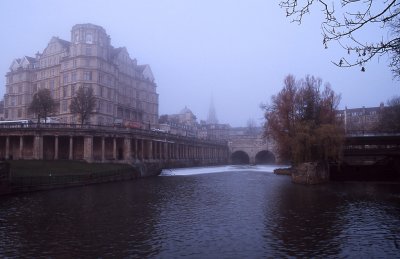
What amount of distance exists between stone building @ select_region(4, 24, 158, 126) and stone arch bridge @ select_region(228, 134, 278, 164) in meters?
33.7

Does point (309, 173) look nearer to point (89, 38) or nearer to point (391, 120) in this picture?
point (391, 120)

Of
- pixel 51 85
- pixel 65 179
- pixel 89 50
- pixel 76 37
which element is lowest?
pixel 65 179

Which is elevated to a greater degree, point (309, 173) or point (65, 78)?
point (65, 78)

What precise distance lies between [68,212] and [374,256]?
19.5 m

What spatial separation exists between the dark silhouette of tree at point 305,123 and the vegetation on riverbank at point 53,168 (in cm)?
2726

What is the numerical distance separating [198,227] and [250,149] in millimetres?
120003

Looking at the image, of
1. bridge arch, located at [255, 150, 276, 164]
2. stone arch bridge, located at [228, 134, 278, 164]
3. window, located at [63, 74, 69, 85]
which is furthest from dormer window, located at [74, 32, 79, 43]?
bridge arch, located at [255, 150, 276, 164]

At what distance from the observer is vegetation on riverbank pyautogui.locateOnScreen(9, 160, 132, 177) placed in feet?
154

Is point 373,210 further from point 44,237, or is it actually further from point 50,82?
point 50,82

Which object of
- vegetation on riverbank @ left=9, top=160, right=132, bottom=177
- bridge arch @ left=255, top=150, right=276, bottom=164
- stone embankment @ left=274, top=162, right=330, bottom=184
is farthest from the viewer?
bridge arch @ left=255, top=150, right=276, bottom=164

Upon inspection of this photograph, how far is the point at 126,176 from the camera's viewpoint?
58.0 metres

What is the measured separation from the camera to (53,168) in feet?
175

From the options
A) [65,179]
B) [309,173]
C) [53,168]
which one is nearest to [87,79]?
[53,168]

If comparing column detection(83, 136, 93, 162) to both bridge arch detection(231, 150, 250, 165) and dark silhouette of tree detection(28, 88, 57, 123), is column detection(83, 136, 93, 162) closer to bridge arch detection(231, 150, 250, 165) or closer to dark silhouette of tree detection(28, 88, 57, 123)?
dark silhouette of tree detection(28, 88, 57, 123)
